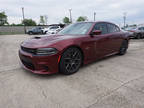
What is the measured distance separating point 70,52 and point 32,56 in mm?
874

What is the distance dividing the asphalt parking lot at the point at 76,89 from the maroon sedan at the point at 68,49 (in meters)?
0.26

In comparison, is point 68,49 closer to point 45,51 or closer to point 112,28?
point 45,51

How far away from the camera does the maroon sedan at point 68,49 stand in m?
2.23

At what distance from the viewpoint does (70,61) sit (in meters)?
2.55

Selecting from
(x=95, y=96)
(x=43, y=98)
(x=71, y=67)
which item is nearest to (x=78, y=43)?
(x=71, y=67)

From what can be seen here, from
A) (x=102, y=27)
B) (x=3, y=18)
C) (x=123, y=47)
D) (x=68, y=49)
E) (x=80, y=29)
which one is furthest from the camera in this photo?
(x=3, y=18)

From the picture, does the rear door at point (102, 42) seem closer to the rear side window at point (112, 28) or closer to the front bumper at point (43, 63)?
the rear side window at point (112, 28)

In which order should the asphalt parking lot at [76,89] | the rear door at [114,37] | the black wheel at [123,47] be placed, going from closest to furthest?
the asphalt parking lot at [76,89] < the rear door at [114,37] < the black wheel at [123,47]

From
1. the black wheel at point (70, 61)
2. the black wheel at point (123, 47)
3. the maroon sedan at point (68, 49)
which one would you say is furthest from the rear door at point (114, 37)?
the black wheel at point (70, 61)

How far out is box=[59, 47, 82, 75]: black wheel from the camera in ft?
7.89

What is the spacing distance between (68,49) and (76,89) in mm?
942

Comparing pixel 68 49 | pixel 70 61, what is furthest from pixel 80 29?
pixel 70 61

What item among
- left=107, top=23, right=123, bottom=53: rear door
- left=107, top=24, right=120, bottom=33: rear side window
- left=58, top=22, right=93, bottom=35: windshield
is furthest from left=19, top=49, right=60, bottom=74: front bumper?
left=107, top=24, right=120, bottom=33: rear side window

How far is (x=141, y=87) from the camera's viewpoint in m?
2.00
